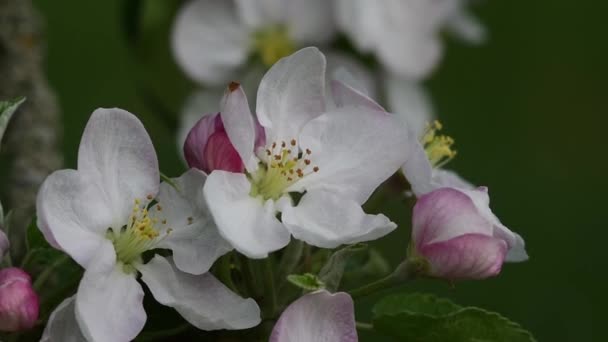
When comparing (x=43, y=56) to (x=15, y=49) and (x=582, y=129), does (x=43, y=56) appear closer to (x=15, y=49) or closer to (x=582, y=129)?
(x=15, y=49)

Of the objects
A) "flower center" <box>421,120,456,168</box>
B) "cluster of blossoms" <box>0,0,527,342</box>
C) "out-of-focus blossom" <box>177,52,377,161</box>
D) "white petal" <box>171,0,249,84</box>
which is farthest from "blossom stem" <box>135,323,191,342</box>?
"white petal" <box>171,0,249,84</box>

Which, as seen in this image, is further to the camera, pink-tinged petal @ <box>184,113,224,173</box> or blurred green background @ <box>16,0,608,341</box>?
blurred green background @ <box>16,0,608,341</box>

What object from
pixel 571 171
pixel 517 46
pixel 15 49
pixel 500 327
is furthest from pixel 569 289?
pixel 500 327

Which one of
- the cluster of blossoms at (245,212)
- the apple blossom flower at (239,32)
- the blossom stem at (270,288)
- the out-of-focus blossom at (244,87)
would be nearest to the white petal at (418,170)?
the cluster of blossoms at (245,212)

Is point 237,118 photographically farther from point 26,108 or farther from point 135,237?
point 26,108

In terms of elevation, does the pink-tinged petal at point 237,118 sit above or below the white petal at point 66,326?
above

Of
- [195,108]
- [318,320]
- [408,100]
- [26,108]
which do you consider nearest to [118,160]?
[318,320]

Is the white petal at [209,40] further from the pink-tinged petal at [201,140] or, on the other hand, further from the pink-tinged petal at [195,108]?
the pink-tinged petal at [201,140]

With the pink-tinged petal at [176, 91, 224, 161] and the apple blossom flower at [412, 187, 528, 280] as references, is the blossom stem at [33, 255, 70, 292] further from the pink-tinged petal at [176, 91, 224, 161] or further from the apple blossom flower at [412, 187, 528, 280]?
the pink-tinged petal at [176, 91, 224, 161]
